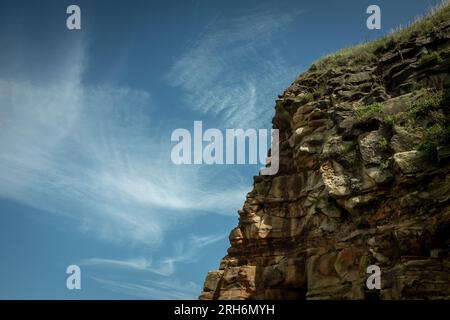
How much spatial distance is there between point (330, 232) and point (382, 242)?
3528 mm

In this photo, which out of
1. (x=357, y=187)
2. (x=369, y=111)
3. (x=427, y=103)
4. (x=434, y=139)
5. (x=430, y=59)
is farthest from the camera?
(x=369, y=111)

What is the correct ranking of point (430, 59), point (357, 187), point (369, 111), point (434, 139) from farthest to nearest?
1. point (369, 111)
2. point (430, 59)
3. point (357, 187)
4. point (434, 139)

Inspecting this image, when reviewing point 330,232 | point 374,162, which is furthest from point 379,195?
point 330,232

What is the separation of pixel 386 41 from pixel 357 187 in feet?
37.0

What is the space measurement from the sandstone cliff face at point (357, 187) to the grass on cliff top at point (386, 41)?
0.09 metres

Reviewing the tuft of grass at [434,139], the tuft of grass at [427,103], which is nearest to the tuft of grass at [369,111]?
the tuft of grass at [427,103]

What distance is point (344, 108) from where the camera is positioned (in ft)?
87.1

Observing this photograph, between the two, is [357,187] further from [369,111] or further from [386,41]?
[386,41]

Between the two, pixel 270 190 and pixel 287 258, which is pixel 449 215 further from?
pixel 270 190

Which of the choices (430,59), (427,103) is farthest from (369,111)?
(430,59)

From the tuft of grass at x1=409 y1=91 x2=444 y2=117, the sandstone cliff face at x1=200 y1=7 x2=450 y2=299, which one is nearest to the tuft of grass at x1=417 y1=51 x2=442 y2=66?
the sandstone cliff face at x1=200 y1=7 x2=450 y2=299

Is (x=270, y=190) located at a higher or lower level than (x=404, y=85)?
lower

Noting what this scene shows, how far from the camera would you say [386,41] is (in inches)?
1129
